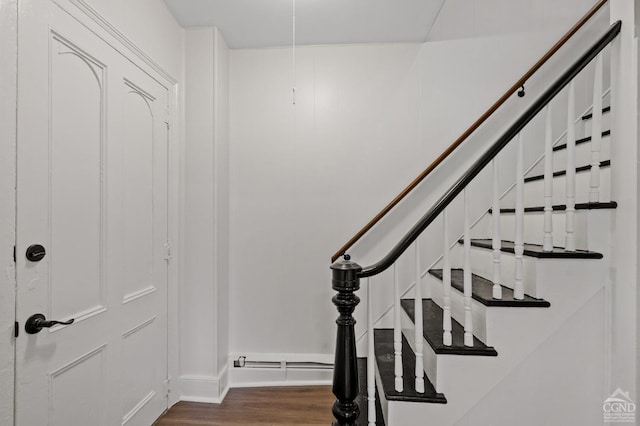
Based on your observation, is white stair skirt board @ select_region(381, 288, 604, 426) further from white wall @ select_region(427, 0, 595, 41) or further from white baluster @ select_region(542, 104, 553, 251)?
white wall @ select_region(427, 0, 595, 41)

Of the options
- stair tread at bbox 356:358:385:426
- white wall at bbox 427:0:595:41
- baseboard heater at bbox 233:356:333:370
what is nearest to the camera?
stair tread at bbox 356:358:385:426

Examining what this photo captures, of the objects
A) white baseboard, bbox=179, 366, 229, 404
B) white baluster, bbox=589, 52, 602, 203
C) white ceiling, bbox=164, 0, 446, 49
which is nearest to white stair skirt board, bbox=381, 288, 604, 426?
white baluster, bbox=589, 52, 602, 203

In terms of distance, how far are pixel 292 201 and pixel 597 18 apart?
2331 mm

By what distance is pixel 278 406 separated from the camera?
2160mm

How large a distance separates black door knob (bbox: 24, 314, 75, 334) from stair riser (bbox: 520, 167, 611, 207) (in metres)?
2.41

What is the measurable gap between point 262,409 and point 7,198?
1.91 m

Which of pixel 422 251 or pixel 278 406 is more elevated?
pixel 422 251

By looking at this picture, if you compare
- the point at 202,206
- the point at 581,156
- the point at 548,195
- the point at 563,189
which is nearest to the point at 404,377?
the point at 548,195

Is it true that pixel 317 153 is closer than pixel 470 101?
No

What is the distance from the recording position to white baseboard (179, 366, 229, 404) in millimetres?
2213

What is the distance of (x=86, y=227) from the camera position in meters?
1.45

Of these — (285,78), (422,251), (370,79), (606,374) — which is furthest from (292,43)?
(606,374)

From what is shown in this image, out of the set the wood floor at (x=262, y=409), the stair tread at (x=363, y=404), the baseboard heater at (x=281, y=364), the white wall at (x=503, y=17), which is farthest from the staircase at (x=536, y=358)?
the white wall at (x=503, y=17)

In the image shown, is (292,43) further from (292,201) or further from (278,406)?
(278,406)
